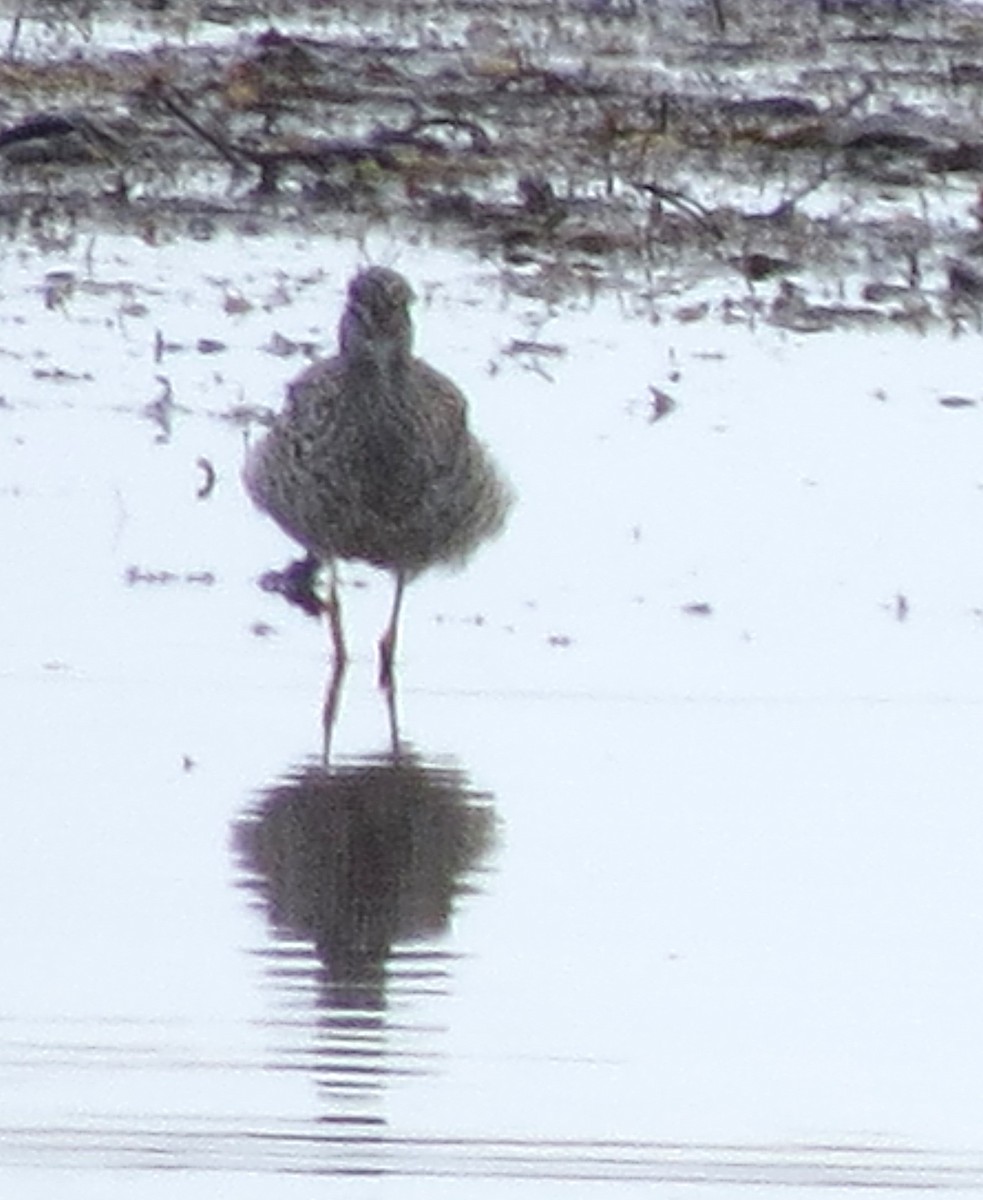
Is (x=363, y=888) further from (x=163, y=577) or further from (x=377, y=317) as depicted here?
(x=377, y=317)

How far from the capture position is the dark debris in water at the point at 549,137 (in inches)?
701

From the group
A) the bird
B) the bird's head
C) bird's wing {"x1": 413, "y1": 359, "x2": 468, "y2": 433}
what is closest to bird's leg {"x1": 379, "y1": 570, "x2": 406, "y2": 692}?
the bird

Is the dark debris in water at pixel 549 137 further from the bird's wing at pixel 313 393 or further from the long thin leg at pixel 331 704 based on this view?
the long thin leg at pixel 331 704

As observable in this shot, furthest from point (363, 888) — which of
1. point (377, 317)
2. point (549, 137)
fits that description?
point (549, 137)

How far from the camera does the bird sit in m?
11.6

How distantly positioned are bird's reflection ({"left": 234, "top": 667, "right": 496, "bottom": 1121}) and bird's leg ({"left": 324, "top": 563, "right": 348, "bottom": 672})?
61cm

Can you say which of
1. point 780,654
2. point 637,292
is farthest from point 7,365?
point 780,654

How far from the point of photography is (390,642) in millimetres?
11094

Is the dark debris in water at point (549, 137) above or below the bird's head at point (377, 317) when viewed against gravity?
above

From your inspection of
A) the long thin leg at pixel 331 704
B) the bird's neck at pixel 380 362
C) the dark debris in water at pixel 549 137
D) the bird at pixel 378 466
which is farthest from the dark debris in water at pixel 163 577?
the dark debris in water at pixel 549 137

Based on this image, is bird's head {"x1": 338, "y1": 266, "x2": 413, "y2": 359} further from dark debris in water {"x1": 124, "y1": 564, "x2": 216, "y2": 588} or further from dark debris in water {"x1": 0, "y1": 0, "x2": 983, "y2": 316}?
dark debris in water {"x1": 0, "y1": 0, "x2": 983, "y2": 316}

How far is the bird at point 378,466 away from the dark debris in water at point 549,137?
4484 millimetres

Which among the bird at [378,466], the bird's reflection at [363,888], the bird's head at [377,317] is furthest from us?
the bird's head at [377,317]

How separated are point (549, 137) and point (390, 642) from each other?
10013 millimetres
